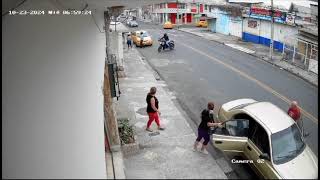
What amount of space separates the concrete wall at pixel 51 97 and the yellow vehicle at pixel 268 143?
3.47 metres

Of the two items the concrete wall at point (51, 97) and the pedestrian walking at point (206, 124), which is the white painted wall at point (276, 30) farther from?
the concrete wall at point (51, 97)

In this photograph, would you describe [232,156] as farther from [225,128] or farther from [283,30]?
[283,30]

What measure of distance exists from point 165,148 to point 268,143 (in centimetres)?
294

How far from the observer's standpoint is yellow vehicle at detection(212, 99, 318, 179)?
8742mm

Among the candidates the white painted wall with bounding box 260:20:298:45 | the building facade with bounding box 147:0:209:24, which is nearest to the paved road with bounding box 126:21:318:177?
the white painted wall with bounding box 260:20:298:45

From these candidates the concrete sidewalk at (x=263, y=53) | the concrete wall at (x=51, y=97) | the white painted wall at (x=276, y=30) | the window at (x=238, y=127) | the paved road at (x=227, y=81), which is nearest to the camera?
the concrete wall at (x=51, y=97)

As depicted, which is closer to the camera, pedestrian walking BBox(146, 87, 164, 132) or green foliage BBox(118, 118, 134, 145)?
green foliage BBox(118, 118, 134, 145)

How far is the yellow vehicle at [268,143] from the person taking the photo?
8.74 meters

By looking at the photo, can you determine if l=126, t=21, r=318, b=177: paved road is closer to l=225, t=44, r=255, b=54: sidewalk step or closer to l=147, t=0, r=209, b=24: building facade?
l=225, t=44, r=255, b=54: sidewalk step

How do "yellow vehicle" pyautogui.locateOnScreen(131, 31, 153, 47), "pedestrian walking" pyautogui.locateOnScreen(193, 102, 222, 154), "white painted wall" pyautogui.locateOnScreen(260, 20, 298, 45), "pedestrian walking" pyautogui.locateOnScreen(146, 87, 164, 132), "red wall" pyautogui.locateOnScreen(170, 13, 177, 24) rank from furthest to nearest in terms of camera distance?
"red wall" pyautogui.locateOnScreen(170, 13, 177, 24), "yellow vehicle" pyautogui.locateOnScreen(131, 31, 153, 47), "white painted wall" pyautogui.locateOnScreen(260, 20, 298, 45), "pedestrian walking" pyautogui.locateOnScreen(146, 87, 164, 132), "pedestrian walking" pyautogui.locateOnScreen(193, 102, 222, 154)

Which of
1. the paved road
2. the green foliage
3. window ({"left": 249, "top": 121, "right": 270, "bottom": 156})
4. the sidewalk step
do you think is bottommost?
the paved road

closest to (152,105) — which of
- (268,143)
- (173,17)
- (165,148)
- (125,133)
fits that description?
(125,133)

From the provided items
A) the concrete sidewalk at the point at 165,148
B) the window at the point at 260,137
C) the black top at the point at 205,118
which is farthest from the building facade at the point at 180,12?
the window at the point at 260,137

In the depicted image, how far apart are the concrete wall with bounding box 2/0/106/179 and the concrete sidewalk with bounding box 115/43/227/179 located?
209cm
